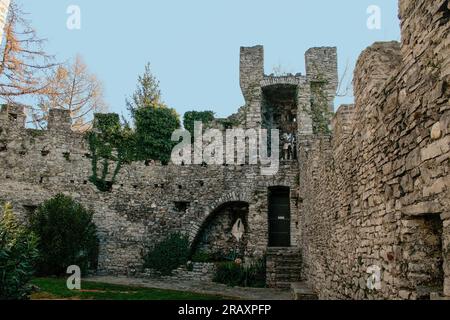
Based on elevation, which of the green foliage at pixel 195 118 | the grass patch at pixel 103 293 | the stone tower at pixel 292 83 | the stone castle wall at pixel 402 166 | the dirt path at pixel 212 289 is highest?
the stone tower at pixel 292 83

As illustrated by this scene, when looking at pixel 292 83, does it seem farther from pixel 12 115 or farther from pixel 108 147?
pixel 12 115

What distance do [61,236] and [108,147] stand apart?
4440 mm

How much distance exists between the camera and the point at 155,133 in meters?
15.5

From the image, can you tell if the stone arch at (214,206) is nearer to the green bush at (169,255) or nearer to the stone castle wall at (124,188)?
the stone castle wall at (124,188)

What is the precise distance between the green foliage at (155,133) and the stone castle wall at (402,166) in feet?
33.0

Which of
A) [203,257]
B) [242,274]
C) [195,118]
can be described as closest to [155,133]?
[195,118]

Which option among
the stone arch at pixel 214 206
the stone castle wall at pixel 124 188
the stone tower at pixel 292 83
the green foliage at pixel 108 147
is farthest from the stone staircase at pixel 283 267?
the green foliage at pixel 108 147

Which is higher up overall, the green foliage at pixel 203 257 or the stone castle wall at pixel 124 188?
the stone castle wall at pixel 124 188

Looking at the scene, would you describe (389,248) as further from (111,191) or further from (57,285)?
(111,191)

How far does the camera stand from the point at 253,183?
14367mm

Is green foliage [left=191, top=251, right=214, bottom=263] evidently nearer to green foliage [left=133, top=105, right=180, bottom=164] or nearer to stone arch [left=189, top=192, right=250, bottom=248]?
stone arch [left=189, top=192, right=250, bottom=248]

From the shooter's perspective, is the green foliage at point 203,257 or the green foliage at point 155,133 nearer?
the green foliage at point 203,257

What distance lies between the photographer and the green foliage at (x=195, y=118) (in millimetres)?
15414
